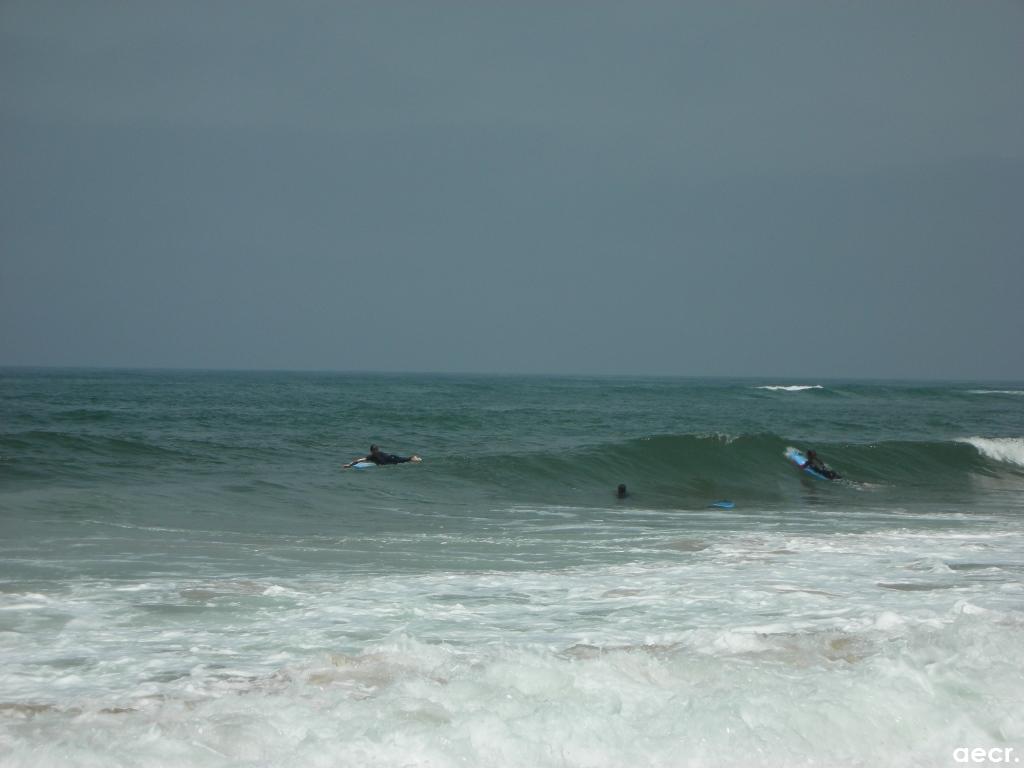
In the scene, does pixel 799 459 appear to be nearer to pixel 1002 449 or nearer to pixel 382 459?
pixel 1002 449

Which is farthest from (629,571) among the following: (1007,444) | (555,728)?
(1007,444)

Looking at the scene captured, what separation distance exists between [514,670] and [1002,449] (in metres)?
29.0

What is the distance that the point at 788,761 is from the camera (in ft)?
14.8

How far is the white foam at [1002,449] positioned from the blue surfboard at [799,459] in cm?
709

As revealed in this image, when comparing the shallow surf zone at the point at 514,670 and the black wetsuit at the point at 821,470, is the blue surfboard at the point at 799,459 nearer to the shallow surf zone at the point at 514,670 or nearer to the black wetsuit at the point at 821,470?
the black wetsuit at the point at 821,470

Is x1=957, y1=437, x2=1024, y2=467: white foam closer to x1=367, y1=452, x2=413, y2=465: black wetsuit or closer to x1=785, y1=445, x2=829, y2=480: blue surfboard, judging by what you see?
x1=785, y1=445, x2=829, y2=480: blue surfboard

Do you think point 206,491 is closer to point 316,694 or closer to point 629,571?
point 629,571

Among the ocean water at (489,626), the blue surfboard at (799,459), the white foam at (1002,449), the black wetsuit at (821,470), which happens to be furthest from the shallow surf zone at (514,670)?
the white foam at (1002,449)

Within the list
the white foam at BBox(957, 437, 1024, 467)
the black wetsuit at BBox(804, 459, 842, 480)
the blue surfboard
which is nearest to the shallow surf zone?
the black wetsuit at BBox(804, 459, 842, 480)

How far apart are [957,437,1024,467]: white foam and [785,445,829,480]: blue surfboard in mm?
7086

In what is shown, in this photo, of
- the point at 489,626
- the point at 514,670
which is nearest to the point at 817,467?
the point at 489,626

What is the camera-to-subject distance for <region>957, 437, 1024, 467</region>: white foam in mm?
29109

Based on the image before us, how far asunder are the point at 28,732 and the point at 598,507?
12.7 m

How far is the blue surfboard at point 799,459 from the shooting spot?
2302cm
